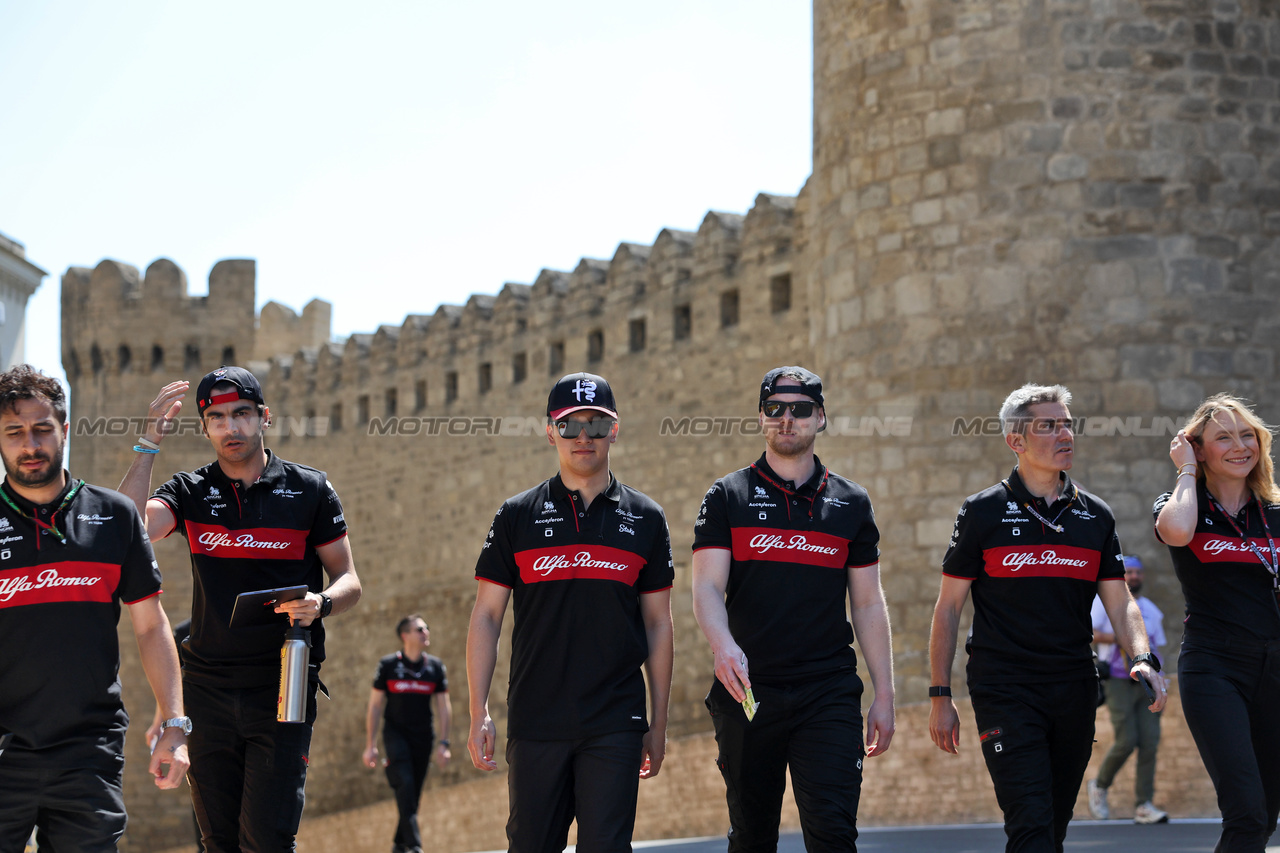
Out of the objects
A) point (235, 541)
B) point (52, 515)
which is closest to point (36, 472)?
point (52, 515)

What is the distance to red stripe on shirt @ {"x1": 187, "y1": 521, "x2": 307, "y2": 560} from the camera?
15.5ft

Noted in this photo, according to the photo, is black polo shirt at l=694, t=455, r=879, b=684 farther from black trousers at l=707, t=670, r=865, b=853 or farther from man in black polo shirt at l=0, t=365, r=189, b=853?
man in black polo shirt at l=0, t=365, r=189, b=853

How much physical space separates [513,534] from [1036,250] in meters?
5.59

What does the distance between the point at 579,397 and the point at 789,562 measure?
78 cm

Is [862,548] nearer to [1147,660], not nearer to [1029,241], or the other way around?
[1147,660]

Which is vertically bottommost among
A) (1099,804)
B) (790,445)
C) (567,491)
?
(1099,804)

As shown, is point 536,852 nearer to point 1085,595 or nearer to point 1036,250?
point 1085,595

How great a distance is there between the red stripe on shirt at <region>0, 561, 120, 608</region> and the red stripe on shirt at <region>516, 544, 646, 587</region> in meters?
1.14

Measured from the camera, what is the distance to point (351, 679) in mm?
20672

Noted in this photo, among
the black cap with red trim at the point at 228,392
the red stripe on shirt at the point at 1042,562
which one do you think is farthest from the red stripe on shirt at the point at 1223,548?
the black cap with red trim at the point at 228,392

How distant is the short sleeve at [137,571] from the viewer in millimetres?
3998

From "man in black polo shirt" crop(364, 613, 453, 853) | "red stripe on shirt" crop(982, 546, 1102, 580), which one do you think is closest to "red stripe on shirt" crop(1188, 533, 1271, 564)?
"red stripe on shirt" crop(982, 546, 1102, 580)

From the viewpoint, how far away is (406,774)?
29.1ft

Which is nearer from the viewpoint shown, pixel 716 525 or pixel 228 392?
pixel 716 525
